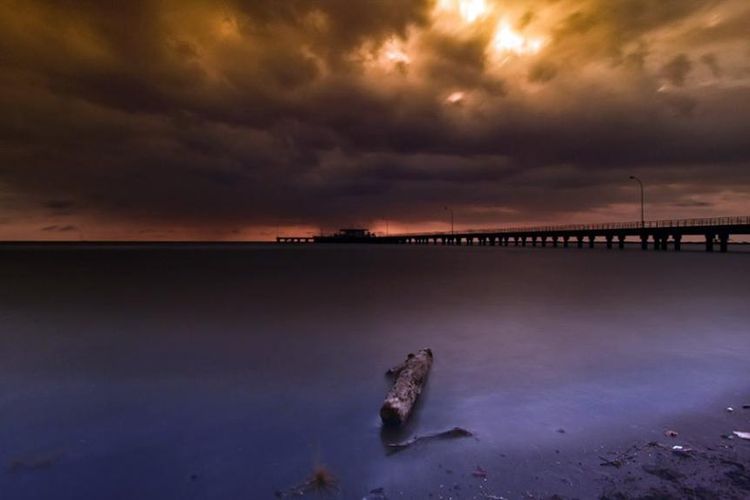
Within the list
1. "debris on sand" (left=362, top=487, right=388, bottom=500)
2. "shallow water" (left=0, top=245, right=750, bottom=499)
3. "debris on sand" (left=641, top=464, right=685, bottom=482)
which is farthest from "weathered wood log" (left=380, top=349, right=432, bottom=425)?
"debris on sand" (left=641, top=464, right=685, bottom=482)

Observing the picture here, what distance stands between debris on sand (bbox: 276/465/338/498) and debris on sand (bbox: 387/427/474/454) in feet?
2.74

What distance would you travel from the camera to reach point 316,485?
14.3 feet

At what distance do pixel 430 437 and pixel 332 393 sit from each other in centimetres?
236

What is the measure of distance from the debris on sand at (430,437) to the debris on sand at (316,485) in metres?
0.84

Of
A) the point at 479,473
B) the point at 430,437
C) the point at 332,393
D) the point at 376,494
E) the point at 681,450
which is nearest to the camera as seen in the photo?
the point at 376,494

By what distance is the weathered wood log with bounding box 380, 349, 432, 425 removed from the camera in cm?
566

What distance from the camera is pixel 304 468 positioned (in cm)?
472

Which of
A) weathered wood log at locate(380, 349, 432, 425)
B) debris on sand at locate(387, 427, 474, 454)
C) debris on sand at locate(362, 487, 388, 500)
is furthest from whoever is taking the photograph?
weathered wood log at locate(380, 349, 432, 425)

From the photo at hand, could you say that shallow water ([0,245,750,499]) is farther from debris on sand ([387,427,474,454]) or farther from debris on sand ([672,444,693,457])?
debris on sand ([672,444,693,457])

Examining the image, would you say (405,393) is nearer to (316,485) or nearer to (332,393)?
(332,393)

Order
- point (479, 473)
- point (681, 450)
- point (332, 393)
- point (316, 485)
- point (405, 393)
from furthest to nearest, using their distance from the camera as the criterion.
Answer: point (332, 393)
point (405, 393)
point (681, 450)
point (479, 473)
point (316, 485)

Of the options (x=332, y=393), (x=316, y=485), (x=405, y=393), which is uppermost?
(x=405, y=393)

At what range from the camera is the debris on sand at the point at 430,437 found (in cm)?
509

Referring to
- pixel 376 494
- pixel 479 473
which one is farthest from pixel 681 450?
pixel 376 494
